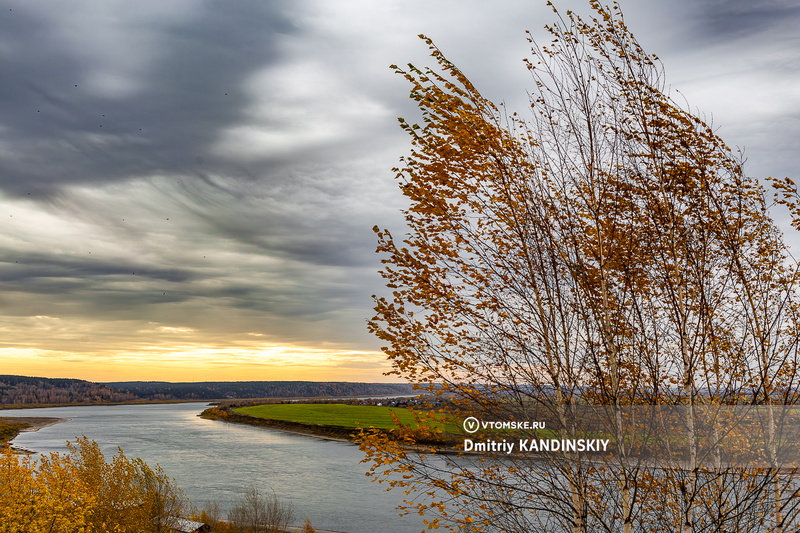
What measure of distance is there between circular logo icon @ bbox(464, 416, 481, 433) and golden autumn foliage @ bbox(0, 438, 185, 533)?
38.2 feet

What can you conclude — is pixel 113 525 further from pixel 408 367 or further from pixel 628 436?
pixel 628 436

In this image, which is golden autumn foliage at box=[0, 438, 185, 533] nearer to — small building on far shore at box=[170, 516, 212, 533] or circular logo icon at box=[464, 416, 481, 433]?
small building on far shore at box=[170, 516, 212, 533]

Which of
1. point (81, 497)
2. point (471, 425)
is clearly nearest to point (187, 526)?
point (81, 497)

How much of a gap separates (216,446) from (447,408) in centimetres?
7658

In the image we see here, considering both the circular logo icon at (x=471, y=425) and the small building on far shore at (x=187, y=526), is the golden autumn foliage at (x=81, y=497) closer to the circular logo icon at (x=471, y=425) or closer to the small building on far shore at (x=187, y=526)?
the small building on far shore at (x=187, y=526)

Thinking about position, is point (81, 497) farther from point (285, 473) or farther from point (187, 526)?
point (285, 473)

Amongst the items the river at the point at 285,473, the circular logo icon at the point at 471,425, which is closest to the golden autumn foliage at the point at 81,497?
the river at the point at 285,473

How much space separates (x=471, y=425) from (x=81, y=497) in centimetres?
1314

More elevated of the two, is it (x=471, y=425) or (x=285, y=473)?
(x=471, y=425)

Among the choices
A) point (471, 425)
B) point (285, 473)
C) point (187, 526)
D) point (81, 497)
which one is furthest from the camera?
point (285, 473)

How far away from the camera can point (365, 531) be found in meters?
31.5

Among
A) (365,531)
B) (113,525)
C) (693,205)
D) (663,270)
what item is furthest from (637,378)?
(365,531)

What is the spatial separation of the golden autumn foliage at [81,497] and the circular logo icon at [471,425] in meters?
11.7

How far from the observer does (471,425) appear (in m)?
8.02
